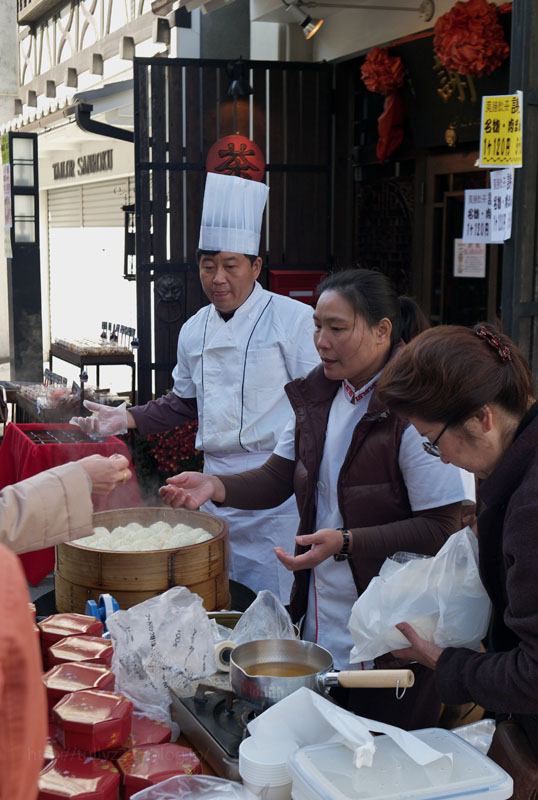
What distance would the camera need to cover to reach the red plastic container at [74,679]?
1994mm

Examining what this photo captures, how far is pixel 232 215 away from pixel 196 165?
324 cm

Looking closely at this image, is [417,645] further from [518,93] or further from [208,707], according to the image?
[518,93]

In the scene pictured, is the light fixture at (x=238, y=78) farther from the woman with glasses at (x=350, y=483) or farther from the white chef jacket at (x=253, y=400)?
the woman with glasses at (x=350, y=483)

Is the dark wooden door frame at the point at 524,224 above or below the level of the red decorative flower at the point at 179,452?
above

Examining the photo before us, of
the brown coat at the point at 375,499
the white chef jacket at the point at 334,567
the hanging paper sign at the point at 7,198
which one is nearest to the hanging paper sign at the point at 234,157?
the hanging paper sign at the point at 7,198

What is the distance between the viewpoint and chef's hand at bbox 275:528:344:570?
8.03 ft

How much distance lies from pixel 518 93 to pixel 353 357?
2.05m

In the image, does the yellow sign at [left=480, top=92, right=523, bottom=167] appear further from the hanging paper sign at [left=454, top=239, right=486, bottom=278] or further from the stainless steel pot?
the stainless steel pot

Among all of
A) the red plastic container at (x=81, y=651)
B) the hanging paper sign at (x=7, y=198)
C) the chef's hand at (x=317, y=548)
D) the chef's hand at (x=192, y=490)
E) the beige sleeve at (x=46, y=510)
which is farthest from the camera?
the hanging paper sign at (x=7, y=198)

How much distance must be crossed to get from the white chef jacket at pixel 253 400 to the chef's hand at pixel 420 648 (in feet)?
6.26

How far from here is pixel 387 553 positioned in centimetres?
248

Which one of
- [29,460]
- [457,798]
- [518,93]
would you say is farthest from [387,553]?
[29,460]

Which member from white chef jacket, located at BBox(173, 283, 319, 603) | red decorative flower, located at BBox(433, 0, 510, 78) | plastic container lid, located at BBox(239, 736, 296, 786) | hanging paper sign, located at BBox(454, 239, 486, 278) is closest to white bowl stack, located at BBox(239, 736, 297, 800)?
plastic container lid, located at BBox(239, 736, 296, 786)

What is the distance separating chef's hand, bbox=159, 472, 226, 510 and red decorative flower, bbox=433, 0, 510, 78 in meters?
3.70
